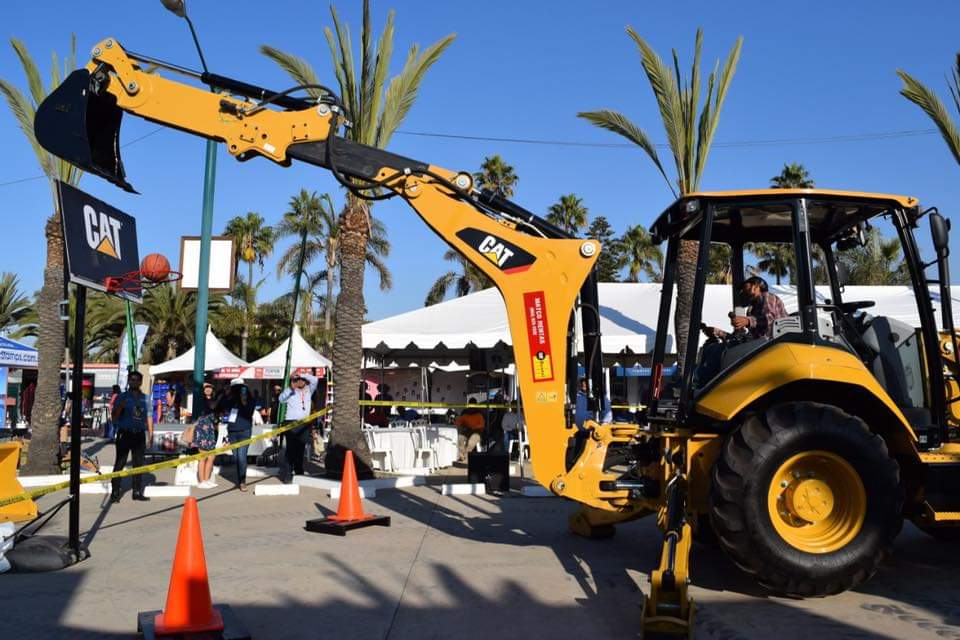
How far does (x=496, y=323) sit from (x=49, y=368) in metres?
8.54

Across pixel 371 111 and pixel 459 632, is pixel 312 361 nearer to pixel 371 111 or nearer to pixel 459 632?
pixel 371 111

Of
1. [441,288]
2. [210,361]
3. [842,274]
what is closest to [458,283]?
[441,288]

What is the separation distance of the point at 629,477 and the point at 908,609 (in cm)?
216

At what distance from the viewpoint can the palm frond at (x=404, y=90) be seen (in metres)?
12.8

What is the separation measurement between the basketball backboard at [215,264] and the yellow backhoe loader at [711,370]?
7019 millimetres

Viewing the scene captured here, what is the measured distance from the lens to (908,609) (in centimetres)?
495

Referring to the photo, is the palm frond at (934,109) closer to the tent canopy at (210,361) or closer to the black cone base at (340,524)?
the black cone base at (340,524)

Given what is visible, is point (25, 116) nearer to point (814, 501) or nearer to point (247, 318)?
point (814, 501)

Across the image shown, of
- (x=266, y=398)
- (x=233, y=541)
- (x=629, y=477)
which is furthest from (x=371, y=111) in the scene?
(x=266, y=398)

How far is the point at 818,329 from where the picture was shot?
551 centimetres

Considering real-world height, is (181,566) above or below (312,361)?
below

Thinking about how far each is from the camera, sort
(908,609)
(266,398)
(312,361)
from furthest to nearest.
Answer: (266,398) → (312,361) → (908,609)

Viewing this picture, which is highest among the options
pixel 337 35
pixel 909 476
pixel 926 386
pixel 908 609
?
pixel 337 35

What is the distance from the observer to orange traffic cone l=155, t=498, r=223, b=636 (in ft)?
14.5
